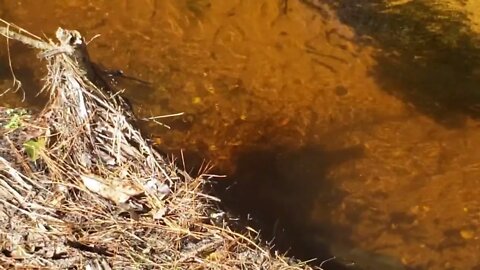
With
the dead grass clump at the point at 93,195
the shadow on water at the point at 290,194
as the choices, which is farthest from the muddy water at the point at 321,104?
the dead grass clump at the point at 93,195

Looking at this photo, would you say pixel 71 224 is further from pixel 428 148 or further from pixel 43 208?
pixel 428 148

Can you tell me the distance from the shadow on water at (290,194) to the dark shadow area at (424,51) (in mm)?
657

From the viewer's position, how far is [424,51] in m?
5.29

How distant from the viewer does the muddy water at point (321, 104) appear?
4.43m

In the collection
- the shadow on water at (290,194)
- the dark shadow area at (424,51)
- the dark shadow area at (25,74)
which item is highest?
the dark shadow area at (424,51)

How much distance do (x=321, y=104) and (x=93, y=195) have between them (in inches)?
83.9

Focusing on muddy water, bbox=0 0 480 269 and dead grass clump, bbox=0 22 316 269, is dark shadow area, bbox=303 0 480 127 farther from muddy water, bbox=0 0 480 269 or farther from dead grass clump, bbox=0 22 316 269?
dead grass clump, bbox=0 22 316 269

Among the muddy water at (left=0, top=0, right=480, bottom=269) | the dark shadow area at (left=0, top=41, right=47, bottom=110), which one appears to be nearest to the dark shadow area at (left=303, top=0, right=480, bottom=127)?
Answer: the muddy water at (left=0, top=0, right=480, bottom=269)

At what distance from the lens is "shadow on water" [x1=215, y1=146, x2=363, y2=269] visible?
430cm

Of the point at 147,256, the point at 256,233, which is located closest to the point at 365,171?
the point at 256,233

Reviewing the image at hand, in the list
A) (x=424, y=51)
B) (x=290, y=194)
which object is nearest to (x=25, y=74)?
(x=290, y=194)

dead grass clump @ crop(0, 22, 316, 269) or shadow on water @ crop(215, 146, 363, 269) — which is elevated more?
dead grass clump @ crop(0, 22, 316, 269)

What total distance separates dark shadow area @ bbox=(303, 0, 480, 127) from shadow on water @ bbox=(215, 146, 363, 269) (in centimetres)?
66

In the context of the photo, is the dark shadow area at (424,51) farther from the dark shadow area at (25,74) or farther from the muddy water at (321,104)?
the dark shadow area at (25,74)
